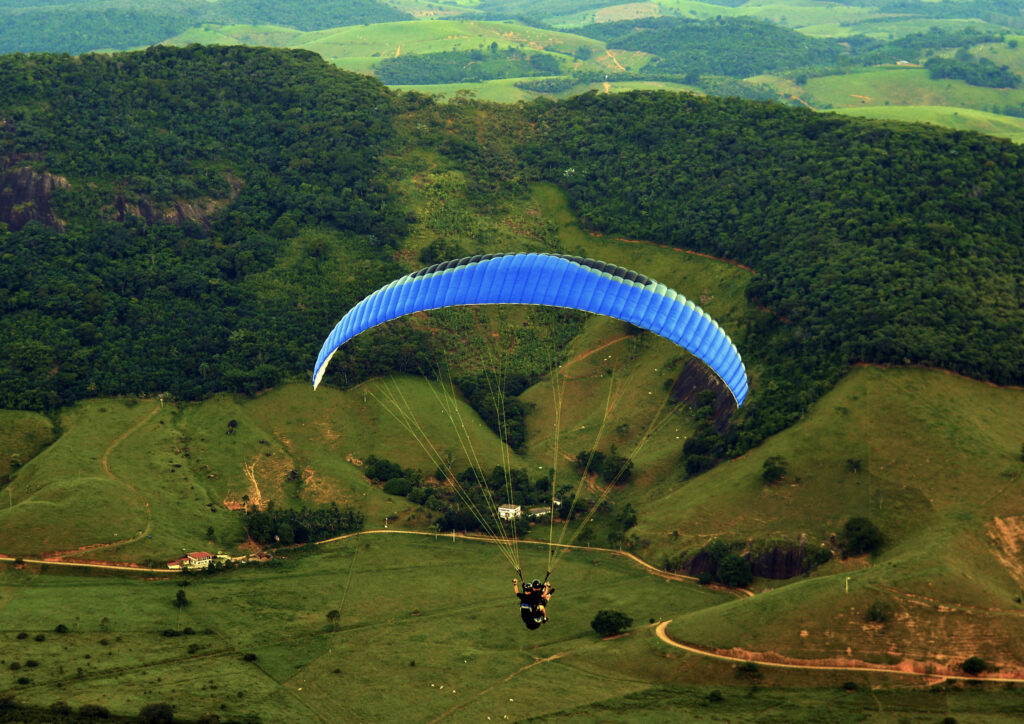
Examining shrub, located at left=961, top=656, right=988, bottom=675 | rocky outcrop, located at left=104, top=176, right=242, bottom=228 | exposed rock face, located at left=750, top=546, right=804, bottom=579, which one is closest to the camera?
shrub, located at left=961, top=656, right=988, bottom=675

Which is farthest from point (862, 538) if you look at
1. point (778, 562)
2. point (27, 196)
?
point (27, 196)

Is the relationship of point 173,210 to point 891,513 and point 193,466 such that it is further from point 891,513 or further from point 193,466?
point 891,513

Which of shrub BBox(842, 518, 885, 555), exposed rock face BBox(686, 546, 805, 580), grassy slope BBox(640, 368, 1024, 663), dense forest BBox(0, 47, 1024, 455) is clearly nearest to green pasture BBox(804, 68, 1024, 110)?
dense forest BBox(0, 47, 1024, 455)

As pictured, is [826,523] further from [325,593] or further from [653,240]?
[653,240]

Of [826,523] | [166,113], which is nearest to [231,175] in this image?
[166,113]

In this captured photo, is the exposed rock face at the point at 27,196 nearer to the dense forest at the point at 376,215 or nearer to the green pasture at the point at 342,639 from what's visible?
the dense forest at the point at 376,215

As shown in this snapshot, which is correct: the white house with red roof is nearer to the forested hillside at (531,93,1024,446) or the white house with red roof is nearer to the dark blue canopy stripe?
the dark blue canopy stripe
